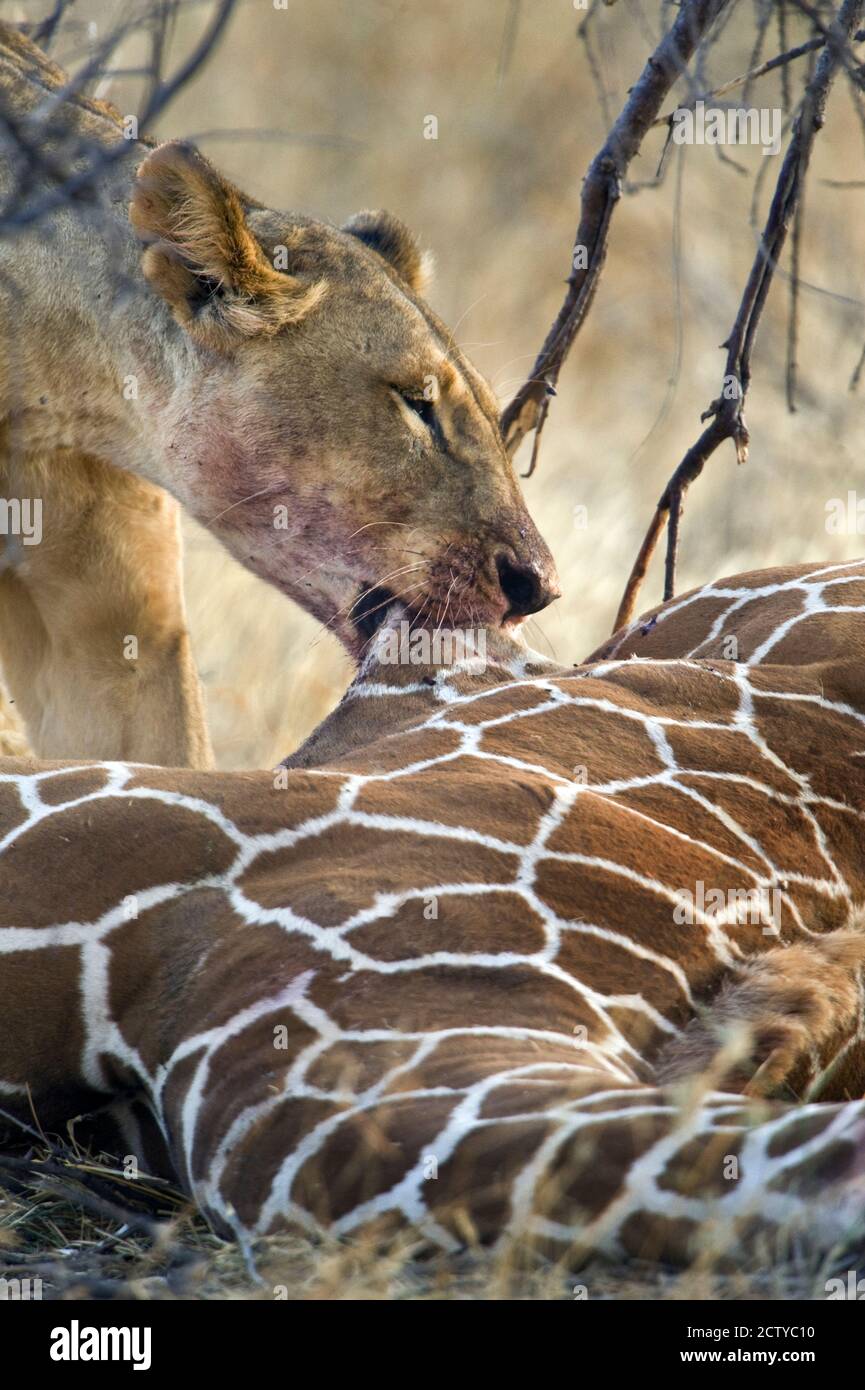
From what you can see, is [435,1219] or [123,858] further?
[123,858]

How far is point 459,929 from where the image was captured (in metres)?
2.24

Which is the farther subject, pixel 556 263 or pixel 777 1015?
pixel 556 263

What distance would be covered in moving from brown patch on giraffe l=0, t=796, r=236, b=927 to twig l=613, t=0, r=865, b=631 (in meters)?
1.79

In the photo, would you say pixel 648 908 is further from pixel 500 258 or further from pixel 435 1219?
pixel 500 258

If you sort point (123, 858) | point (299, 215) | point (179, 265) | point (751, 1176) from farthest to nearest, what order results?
point (299, 215)
point (179, 265)
point (123, 858)
point (751, 1176)

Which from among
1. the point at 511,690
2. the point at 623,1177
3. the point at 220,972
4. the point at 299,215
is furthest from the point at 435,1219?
the point at 299,215

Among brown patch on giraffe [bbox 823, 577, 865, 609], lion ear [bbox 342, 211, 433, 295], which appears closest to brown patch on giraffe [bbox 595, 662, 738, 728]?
brown patch on giraffe [bbox 823, 577, 865, 609]

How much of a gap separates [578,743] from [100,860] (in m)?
0.76

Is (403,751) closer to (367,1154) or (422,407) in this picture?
(367,1154)

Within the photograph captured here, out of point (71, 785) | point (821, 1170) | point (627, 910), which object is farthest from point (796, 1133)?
point (71, 785)

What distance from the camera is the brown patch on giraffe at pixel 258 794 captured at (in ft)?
7.91

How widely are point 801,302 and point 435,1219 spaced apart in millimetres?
8748

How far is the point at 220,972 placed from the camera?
221cm

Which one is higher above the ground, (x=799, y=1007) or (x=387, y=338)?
(x=387, y=338)
